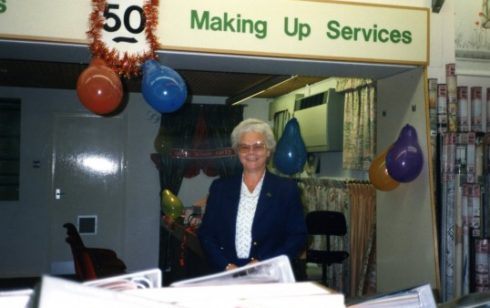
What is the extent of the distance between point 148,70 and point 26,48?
0.65 m

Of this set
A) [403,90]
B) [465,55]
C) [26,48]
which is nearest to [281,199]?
[403,90]

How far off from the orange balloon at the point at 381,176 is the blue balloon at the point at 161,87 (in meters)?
1.37

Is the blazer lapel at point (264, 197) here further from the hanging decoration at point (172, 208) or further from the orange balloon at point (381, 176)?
the hanging decoration at point (172, 208)

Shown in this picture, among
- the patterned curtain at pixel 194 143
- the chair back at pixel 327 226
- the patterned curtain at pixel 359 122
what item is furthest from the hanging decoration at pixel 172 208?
the patterned curtain at pixel 359 122

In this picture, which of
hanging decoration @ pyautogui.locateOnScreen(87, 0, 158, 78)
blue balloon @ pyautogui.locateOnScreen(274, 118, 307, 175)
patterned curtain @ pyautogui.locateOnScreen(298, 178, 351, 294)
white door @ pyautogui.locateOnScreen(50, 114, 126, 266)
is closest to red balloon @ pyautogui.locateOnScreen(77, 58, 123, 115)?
hanging decoration @ pyautogui.locateOnScreen(87, 0, 158, 78)

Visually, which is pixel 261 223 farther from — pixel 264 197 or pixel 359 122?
pixel 359 122

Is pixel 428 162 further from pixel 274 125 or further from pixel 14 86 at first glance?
pixel 14 86

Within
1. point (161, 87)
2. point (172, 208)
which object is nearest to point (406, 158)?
point (161, 87)

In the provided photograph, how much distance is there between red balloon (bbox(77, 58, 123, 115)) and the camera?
2.42 metres

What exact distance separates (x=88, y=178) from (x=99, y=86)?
4.73 meters

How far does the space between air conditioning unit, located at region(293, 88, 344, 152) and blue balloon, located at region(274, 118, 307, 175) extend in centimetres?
88

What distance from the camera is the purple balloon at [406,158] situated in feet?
9.33

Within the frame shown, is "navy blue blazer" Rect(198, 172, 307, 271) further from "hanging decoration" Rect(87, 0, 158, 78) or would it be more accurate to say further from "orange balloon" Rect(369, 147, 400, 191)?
"orange balloon" Rect(369, 147, 400, 191)

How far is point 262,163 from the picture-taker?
230 centimetres
